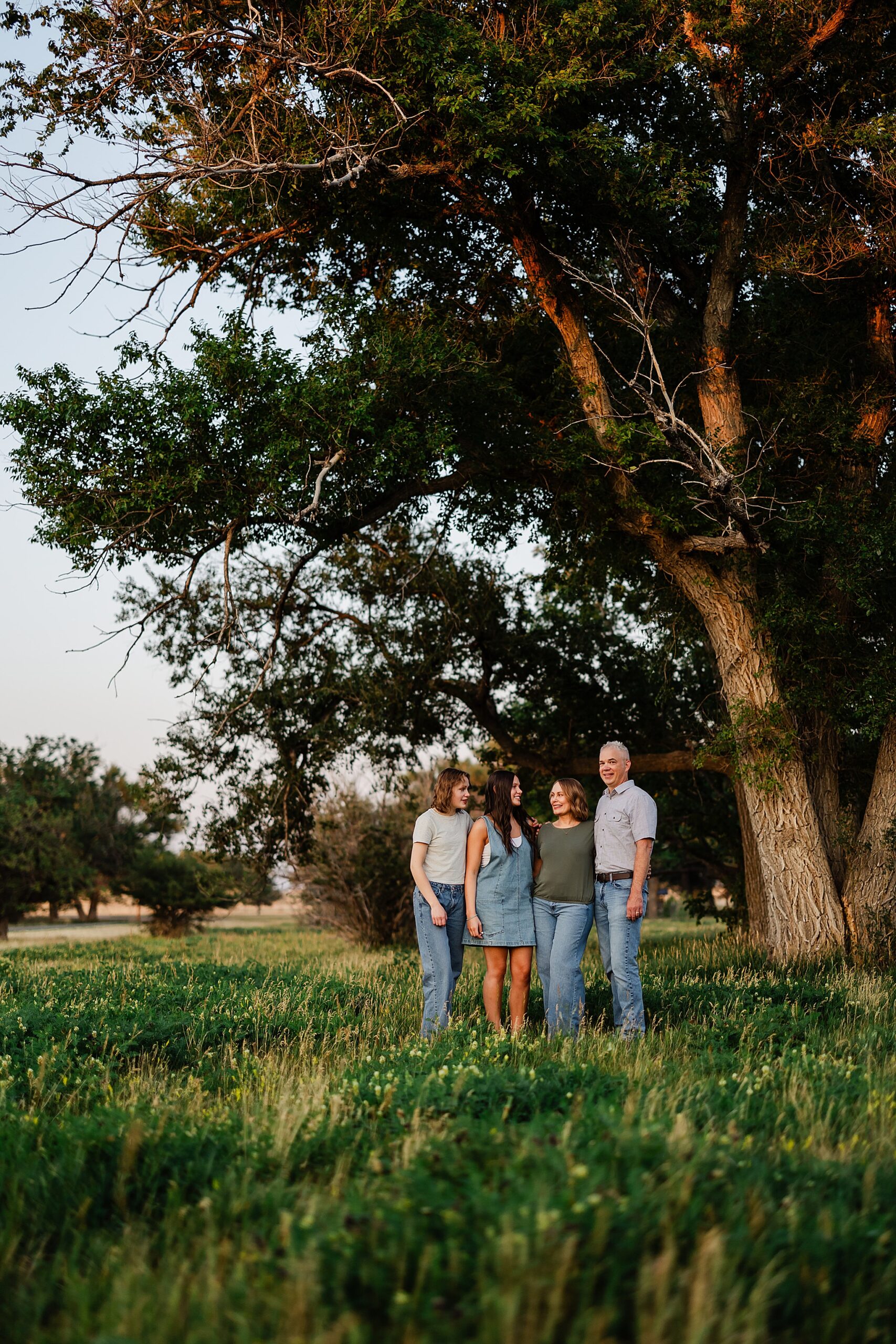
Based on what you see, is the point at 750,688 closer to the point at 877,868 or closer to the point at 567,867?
the point at 877,868

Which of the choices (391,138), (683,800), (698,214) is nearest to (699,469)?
(698,214)

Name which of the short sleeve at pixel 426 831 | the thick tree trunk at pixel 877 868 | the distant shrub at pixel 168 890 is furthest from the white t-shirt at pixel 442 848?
the distant shrub at pixel 168 890

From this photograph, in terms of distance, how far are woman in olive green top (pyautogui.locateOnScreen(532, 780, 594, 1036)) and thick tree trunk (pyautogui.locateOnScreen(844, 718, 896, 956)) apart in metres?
6.06

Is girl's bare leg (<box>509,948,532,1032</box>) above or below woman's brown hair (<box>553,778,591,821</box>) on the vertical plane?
below

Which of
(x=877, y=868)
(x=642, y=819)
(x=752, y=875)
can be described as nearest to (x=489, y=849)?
(x=642, y=819)

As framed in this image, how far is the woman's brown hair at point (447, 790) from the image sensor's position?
315 inches

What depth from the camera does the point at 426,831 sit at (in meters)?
7.99

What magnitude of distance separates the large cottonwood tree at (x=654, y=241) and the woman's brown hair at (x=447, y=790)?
169 inches

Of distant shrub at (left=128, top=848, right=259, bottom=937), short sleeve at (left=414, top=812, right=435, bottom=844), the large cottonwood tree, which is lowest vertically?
distant shrub at (left=128, top=848, right=259, bottom=937)

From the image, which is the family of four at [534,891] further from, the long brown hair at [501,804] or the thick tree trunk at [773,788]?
the thick tree trunk at [773,788]

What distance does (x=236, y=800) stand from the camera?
1738cm

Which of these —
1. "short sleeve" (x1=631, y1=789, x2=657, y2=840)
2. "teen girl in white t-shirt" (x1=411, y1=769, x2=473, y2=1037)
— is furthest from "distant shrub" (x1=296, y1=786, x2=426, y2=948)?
"short sleeve" (x1=631, y1=789, x2=657, y2=840)

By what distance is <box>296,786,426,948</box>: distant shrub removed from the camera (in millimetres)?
22453

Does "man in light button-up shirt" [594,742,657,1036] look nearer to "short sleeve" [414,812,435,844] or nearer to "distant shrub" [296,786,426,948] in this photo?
"short sleeve" [414,812,435,844]
